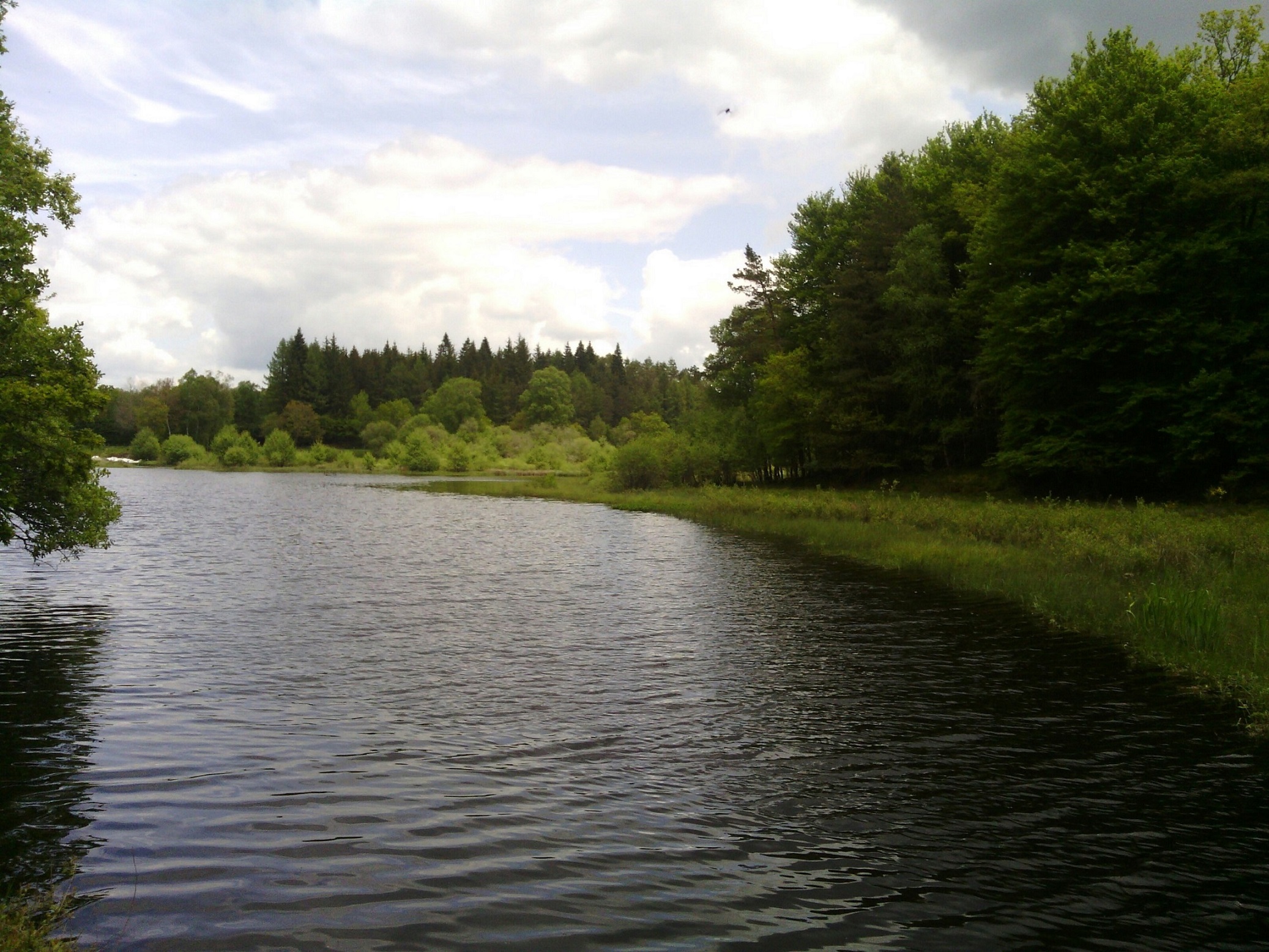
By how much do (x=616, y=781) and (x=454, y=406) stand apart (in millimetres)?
176697

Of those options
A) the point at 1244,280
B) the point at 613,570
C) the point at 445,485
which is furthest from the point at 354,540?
the point at 445,485

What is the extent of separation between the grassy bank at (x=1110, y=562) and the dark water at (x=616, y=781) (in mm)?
1109

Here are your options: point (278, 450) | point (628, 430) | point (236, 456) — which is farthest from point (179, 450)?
point (628, 430)

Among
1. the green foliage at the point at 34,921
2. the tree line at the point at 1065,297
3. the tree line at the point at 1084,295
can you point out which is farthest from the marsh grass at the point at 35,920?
the tree line at the point at 1084,295

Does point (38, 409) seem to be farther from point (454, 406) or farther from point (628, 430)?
point (454, 406)

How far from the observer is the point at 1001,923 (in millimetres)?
7898

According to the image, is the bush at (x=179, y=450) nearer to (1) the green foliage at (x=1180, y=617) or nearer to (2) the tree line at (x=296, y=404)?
(2) the tree line at (x=296, y=404)

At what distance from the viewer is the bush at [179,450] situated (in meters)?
Result: 149

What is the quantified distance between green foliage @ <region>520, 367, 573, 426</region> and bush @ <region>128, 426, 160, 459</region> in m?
71.0

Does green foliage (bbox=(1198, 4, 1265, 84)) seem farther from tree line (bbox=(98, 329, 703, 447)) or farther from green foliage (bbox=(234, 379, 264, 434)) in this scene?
green foliage (bbox=(234, 379, 264, 434))

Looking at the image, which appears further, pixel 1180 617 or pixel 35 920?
pixel 1180 617

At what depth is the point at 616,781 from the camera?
11258 millimetres

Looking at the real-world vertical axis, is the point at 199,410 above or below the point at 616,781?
above

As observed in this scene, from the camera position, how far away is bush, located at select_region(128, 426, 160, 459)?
154 m
